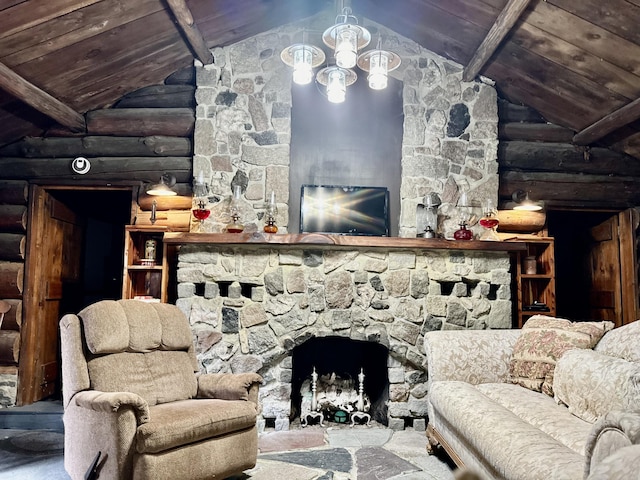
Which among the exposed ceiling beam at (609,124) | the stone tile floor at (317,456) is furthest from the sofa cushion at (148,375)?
the exposed ceiling beam at (609,124)

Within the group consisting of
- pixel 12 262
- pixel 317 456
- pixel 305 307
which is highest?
pixel 12 262

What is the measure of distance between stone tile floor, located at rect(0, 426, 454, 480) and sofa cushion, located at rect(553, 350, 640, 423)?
0.82 metres

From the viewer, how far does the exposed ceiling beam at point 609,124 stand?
3743 millimetres

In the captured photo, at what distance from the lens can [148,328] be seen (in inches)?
114

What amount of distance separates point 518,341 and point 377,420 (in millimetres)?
1513

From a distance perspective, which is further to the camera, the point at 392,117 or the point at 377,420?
the point at 392,117

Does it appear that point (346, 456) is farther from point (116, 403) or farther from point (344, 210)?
point (344, 210)

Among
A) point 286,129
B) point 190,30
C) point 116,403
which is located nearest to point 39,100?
point 190,30

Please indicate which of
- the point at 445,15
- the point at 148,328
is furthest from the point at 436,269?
the point at 148,328

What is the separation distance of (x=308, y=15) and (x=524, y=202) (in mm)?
2523

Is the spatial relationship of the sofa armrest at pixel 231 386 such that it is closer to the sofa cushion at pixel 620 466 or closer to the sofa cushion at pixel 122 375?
the sofa cushion at pixel 122 375

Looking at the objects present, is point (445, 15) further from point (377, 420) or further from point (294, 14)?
point (377, 420)

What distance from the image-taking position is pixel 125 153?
443 cm

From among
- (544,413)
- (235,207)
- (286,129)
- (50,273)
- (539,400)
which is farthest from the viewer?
(50,273)
